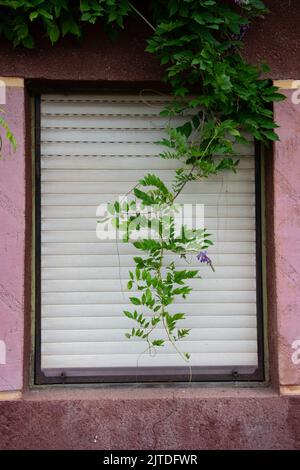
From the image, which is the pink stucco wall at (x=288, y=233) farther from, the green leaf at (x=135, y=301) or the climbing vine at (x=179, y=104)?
the green leaf at (x=135, y=301)

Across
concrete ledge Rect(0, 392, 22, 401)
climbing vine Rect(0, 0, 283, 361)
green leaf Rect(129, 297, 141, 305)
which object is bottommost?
concrete ledge Rect(0, 392, 22, 401)

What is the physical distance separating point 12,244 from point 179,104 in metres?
1.38

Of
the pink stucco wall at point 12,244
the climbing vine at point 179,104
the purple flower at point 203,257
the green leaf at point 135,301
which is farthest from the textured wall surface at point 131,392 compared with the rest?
the green leaf at point 135,301

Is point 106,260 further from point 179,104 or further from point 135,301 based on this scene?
point 179,104

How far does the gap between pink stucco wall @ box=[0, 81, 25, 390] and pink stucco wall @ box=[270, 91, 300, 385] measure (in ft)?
5.17

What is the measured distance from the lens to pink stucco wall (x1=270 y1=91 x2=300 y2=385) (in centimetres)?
342

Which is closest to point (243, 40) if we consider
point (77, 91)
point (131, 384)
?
point (77, 91)

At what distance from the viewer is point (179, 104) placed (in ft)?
11.7

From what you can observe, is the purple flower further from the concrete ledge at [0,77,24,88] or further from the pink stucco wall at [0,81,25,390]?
the concrete ledge at [0,77,24,88]

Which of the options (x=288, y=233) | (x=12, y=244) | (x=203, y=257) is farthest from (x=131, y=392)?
(x=288, y=233)

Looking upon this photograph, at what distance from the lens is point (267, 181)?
359 centimetres

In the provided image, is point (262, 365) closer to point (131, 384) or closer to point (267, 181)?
point (131, 384)

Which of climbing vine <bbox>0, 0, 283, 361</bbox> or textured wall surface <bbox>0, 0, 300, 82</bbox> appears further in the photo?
textured wall surface <bbox>0, 0, 300, 82</bbox>

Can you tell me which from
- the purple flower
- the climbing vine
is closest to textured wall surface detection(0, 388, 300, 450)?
the climbing vine
